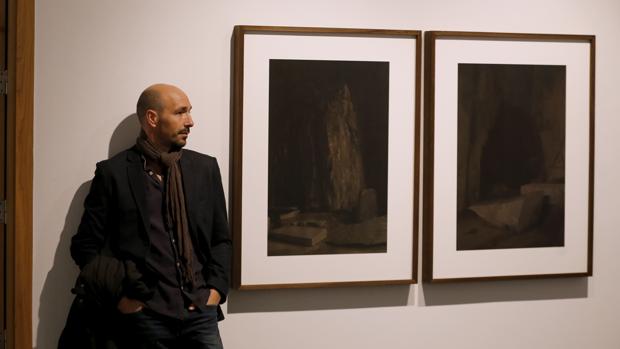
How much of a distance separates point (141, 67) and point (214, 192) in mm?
558

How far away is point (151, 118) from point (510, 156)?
59.9 inches

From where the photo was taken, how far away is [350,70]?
11.5 feet

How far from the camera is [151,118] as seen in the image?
10.3 feet

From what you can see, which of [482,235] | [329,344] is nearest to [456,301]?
[482,235]

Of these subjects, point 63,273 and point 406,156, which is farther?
point 406,156

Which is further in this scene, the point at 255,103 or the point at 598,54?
the point at 598,54

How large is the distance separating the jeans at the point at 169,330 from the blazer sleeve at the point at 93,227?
25 centimetres

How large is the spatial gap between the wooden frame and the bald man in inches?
37.1

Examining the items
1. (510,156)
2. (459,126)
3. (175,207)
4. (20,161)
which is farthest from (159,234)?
(510,156)

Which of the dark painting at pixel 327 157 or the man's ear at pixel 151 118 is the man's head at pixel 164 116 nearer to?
the man's ear at pixel 151 118

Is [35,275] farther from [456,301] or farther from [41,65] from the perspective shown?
[456,301]

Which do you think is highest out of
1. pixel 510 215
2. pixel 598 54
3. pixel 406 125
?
pixel 598 54

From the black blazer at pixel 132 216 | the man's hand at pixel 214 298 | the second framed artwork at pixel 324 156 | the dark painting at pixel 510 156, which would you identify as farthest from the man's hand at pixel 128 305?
the dark painting at pixel 510 156

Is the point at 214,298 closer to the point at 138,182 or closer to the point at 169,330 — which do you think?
the point at 169,330
